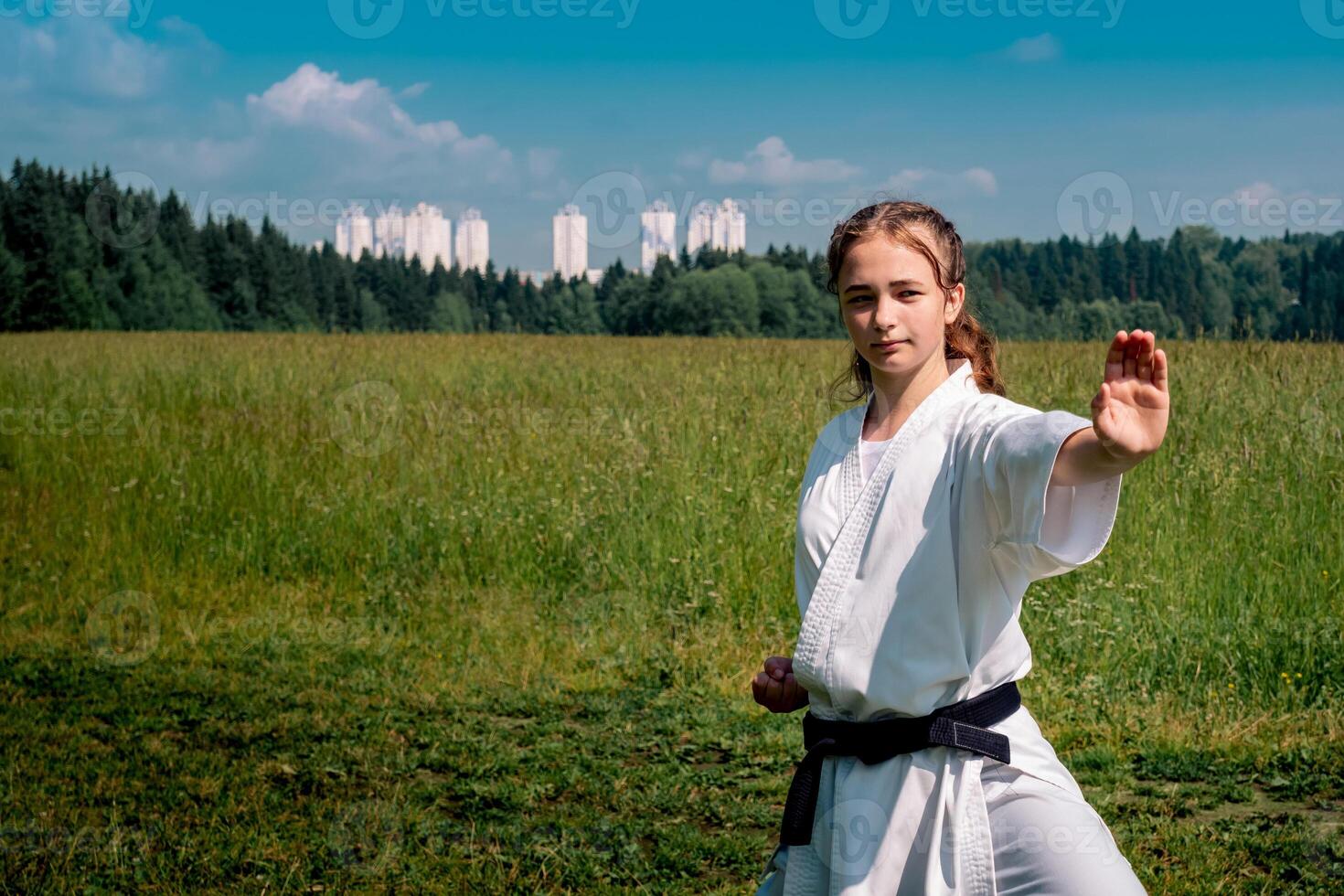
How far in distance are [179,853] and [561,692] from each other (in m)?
2.13

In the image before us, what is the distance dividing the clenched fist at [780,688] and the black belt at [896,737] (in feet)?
0.20

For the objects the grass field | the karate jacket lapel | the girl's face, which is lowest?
the grass field

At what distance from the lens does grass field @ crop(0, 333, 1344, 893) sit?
4191mm

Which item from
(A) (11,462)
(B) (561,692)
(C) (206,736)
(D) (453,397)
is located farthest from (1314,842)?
(A) (11,462)

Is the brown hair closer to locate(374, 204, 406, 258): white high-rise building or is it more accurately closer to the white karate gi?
the white karate gi

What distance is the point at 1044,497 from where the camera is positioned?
1.76 metres

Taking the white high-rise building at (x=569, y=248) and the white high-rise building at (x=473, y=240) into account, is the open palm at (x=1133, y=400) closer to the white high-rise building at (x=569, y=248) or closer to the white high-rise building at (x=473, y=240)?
the white high-rise building at (x=569, y=248)

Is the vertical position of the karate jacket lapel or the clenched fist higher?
the karate jacket lapel

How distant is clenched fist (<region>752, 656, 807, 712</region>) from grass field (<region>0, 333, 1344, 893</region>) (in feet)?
6.56

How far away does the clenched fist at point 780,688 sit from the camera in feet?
A: 6.90

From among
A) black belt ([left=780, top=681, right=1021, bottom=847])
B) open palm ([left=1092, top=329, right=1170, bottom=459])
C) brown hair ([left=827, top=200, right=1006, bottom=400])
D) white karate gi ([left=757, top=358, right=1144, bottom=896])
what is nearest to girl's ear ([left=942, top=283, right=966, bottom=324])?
brown hair ([left=827, top=200, right=1006, bottom=400])

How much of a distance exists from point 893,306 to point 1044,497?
0.47 meters

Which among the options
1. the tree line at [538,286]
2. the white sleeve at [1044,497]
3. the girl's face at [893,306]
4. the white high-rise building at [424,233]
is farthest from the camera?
the white high-rise building at [424,233]

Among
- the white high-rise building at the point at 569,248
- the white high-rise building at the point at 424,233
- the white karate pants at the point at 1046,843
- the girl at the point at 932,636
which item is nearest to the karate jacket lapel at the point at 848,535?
the girl at the point at 932,636
